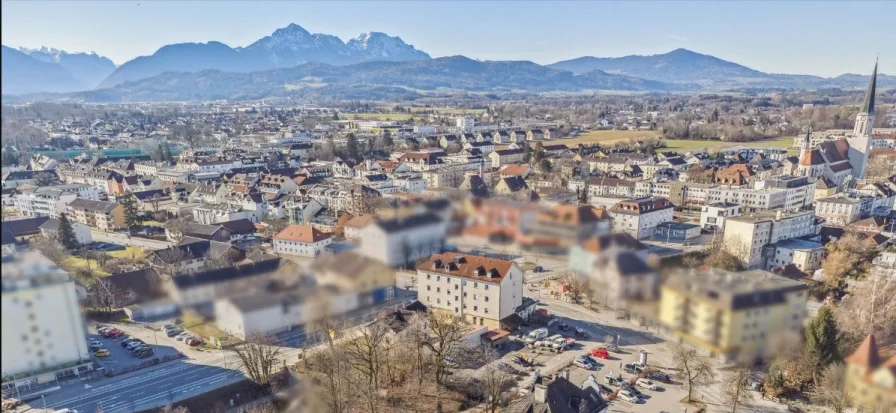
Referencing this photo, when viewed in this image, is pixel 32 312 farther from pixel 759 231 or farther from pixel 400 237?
pixel 759 231

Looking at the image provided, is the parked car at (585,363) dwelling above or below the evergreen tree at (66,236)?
below

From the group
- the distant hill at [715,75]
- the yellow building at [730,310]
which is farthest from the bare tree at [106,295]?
the distant hill at [715,75]

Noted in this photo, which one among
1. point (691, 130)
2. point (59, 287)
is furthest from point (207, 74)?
point (59, 287)

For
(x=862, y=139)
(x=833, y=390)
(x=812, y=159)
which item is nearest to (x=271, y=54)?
(x=862, y=139)

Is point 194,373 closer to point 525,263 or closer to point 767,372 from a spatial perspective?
point 525,263

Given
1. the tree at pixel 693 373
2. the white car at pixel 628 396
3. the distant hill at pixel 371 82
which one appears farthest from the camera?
the distant hill at pixel 371 82

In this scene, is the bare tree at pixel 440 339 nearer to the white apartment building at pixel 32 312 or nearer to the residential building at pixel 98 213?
the white apartment building at pixel 32 312
